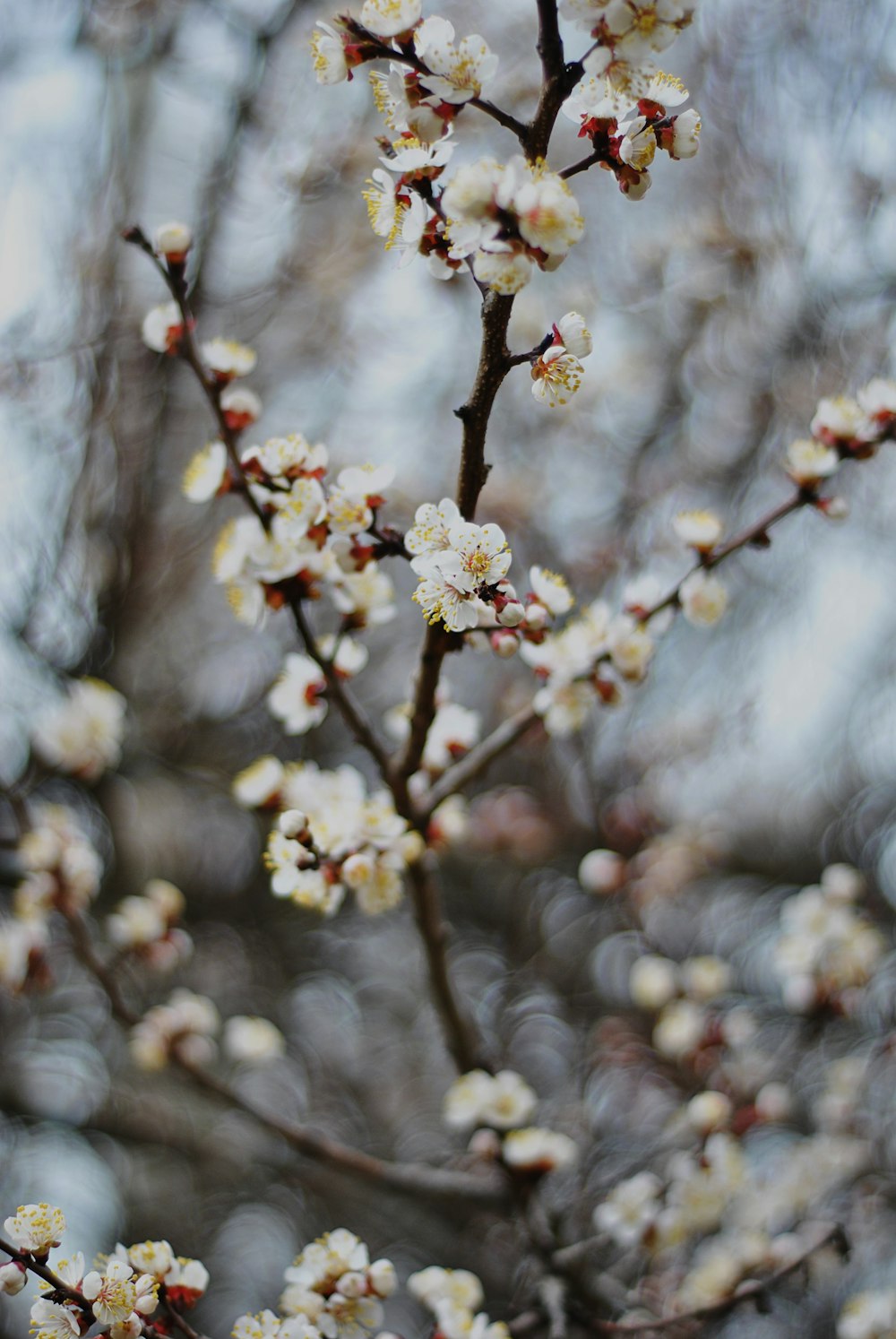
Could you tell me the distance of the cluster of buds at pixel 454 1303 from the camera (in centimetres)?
171

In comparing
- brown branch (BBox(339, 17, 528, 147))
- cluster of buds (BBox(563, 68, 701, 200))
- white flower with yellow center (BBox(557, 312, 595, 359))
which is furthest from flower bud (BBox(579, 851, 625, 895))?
brown branch (BBox(339, 17, 528, 147))

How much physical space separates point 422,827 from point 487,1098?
756 mm

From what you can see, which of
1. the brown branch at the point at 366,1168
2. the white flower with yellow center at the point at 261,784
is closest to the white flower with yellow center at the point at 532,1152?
the brown branch at the point at 366,1168

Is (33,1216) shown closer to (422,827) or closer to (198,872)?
(422,827)

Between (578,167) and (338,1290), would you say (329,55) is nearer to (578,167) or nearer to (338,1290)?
(578,167)

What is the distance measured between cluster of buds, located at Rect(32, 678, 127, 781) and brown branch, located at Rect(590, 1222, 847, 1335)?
214 centimetres

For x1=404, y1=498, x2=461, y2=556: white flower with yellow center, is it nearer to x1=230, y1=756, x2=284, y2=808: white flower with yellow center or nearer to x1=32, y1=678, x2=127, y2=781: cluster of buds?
x1=230, y1=756, x2=284, y2=808: white flower with yellow center

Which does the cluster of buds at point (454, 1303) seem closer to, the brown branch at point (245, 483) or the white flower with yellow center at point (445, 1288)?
the white flower with yellow center at point (445, 1288)

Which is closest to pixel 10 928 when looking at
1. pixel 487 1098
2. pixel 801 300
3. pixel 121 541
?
pixel 487 1098

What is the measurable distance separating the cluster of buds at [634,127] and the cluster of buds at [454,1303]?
1803 millimetres

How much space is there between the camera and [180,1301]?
1.62 metres

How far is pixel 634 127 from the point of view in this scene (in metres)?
1.31

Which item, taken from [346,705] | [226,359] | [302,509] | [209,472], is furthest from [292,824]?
[226,359]

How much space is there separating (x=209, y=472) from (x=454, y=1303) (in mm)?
1548
